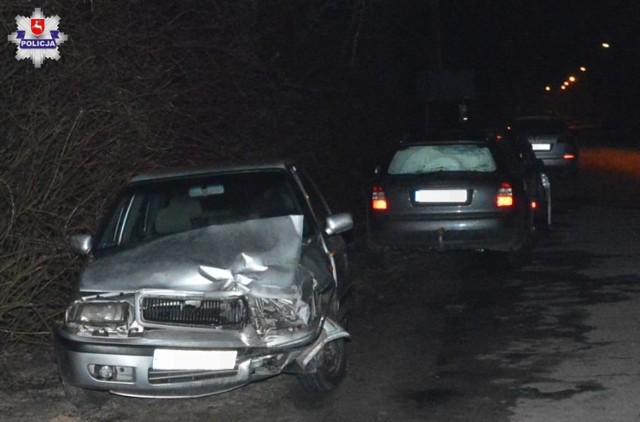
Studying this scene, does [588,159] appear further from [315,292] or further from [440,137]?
[315,292]

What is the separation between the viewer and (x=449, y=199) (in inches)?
500

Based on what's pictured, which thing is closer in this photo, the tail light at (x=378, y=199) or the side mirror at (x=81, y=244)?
the side mirror at (x=81, y=244)

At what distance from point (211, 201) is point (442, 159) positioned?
5.06 metres

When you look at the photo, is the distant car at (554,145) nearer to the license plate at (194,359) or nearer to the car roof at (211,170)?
the car roof at (211,170)

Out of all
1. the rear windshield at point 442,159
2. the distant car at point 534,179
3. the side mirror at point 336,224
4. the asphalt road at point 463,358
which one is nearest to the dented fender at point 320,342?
the asphalt road at point 463,358

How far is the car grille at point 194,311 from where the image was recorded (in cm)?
708

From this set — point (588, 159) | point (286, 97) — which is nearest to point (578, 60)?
point (588, 159)

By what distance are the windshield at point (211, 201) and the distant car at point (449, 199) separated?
430 cm

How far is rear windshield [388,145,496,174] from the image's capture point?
1310cm

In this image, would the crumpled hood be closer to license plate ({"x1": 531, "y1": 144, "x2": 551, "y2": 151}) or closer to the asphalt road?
the asphalt road

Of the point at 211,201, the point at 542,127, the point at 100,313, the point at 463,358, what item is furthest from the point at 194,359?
the point at 542,127

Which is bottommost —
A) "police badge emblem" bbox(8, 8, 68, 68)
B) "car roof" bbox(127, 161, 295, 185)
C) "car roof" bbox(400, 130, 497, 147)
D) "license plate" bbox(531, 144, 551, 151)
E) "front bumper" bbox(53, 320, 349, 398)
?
"front bumper" bbox(53, 320, 349, 398)

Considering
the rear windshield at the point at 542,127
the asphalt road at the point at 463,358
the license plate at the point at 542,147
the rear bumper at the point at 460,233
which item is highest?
the rear windshield at the point at 542,127

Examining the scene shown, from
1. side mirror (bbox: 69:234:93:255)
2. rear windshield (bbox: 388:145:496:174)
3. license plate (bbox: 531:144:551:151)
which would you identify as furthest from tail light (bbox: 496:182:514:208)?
license plate (bbox: 531:144:551:151)
